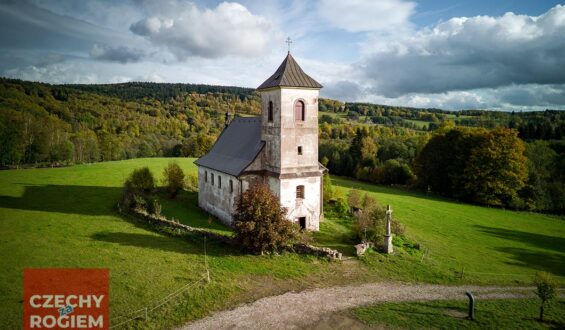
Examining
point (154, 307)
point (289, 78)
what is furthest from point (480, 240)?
point (154, 307)

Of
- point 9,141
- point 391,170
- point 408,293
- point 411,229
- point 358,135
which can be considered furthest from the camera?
point 358,135

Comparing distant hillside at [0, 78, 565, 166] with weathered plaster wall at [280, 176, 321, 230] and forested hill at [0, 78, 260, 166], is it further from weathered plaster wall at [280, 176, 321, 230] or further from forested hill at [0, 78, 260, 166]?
weathered plaster wall at [280, 176, 321, 230]

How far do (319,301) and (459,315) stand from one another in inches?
245

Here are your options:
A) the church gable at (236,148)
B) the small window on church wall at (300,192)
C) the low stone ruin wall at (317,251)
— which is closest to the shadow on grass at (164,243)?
the low stone ruin wall at (317,251)

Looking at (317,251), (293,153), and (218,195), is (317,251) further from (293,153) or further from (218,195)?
(218,195)

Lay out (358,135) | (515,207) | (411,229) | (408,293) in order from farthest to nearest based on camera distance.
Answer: (358,135)
(515,207)
(411,229)
(408,293)

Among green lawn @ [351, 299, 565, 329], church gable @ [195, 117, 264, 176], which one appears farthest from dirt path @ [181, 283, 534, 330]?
church gable @ [195, 117, 264, 176]

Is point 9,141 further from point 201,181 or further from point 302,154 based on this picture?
point 302,154

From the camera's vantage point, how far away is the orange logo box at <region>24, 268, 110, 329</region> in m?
15.0

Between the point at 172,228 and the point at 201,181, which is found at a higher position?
the point at 201,181

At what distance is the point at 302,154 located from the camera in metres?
28.3

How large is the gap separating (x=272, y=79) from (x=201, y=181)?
536 inches

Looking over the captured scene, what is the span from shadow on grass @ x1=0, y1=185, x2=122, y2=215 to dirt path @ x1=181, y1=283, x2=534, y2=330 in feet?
70.4

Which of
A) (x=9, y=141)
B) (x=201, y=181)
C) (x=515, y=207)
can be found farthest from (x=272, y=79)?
(x=9, y=141)
